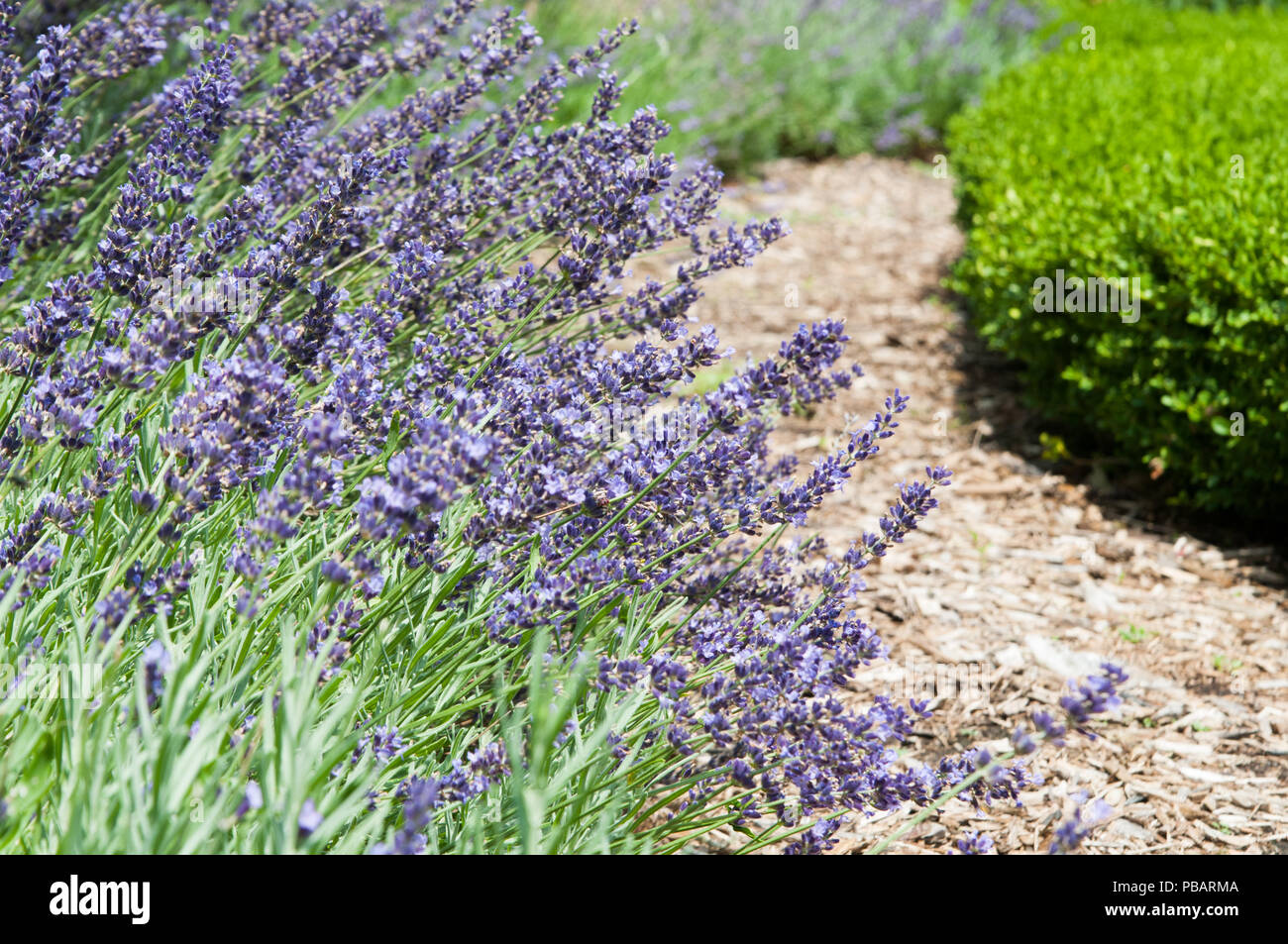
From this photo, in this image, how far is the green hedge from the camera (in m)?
3.58

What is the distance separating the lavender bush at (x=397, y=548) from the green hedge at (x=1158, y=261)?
195 centimetres

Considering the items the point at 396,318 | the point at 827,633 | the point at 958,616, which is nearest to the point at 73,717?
the point at 396,318

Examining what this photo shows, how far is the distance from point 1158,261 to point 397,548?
3.34m

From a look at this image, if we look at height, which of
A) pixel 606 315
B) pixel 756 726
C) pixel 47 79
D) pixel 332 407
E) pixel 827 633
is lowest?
pixel 756 726

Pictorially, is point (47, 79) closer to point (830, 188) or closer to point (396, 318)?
point (396, 318)

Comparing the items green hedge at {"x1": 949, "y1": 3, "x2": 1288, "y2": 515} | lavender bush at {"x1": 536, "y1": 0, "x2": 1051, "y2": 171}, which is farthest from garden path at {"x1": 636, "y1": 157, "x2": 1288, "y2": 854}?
lavender bush at {"x1": 536, "y1": 0, "x2": 1051, "y2": 171}

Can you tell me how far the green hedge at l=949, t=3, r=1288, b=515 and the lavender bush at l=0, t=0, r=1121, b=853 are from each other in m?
1.95

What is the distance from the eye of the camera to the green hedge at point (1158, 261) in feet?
11.7

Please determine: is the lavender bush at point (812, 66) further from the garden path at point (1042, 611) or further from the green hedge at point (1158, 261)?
the garden path at point (1042, 611)

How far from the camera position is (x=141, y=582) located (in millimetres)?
1442

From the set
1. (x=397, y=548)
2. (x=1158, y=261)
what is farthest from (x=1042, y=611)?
(x=397, y=548)

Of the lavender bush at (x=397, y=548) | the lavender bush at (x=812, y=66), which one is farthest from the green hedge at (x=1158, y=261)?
the lavender bush at (x=812, y=66)

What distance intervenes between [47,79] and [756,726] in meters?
1.62
